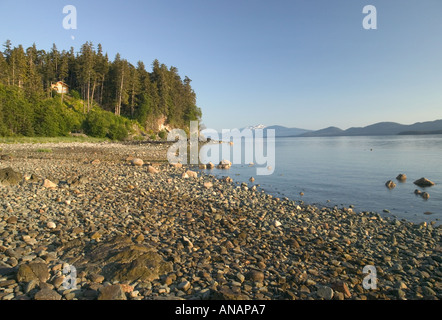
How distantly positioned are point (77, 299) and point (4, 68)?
73.8 m

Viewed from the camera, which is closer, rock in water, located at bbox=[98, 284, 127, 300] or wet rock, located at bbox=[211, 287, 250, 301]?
rock in water, located at bbox=[98, 284, 127, 300]

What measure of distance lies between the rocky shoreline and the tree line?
5032 centimetres

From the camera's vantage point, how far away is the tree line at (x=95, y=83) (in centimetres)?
5776

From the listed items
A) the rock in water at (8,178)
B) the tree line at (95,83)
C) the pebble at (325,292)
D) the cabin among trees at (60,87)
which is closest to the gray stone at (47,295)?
the pebble at (325,292)

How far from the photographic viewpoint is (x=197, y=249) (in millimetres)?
6141

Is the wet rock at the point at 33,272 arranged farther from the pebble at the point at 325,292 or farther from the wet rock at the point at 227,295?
the pebble at the point at 325,292

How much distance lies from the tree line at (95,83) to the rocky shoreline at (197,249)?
50.3 m

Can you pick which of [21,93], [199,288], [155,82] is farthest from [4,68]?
[199,288]

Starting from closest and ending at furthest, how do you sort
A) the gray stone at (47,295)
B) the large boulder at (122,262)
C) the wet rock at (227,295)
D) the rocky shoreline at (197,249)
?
1. the gray stone at (47,295)
2. the wet rock at (227,295)
3. the rocky shoreline at (197,249)
4. the large boulder at (122,262)

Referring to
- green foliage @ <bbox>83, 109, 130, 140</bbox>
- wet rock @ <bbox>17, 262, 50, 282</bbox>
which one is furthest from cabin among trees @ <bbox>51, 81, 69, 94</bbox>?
wet rock @ <bbox>17, 262, 50, 282</bbox>

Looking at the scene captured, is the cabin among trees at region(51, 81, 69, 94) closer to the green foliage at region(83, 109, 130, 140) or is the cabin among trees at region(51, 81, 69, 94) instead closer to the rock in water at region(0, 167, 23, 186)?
the green foliage at region(83, 109, 130, 140)

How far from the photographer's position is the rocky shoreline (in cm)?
444


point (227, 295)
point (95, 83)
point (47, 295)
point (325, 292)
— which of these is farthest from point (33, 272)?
point (95, 83)

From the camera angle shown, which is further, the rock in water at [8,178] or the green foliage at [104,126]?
the green foliage at [104,126]
